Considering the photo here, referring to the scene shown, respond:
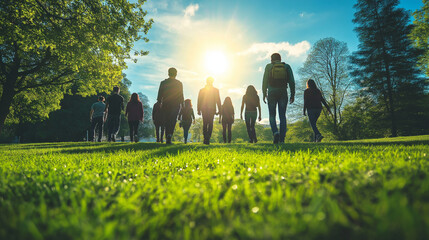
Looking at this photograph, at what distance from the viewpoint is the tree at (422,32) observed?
18.2 metres

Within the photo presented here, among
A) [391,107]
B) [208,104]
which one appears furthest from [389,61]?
[208,104]

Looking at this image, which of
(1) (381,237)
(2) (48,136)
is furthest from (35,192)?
(2) (48,136)

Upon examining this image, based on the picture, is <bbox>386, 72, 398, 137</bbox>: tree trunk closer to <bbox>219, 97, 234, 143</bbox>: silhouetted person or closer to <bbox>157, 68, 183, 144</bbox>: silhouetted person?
<bbox>219, 97, 234, 143</bbox>: silhouetted person

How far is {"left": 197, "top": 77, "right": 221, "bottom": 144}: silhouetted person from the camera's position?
8.09m

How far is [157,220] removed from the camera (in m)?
0.91

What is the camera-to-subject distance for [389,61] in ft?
68.2

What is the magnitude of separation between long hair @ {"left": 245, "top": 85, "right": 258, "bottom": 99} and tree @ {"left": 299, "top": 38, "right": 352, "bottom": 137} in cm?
1892

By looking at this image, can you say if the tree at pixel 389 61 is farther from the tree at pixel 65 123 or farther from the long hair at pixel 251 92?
the tree at pixel 65 123

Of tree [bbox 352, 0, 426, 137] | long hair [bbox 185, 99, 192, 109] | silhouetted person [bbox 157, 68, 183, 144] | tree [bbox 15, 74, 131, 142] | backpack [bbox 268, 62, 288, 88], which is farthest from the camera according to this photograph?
tree [bbox 15, 74, 131, 142]

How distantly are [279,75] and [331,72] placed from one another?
74.4 ft

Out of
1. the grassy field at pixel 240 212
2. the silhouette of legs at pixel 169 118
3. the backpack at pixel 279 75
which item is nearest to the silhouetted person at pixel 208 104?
the silhouette of legs at pixel 169 118

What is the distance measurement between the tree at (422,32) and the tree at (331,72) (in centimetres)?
614

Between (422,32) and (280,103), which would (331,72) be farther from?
(280,103)

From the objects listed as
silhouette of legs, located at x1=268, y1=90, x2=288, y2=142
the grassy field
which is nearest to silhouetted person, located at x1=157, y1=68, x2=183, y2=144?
silhouette of legs, located at x1=268, y1=90, x2=288, y2=142
